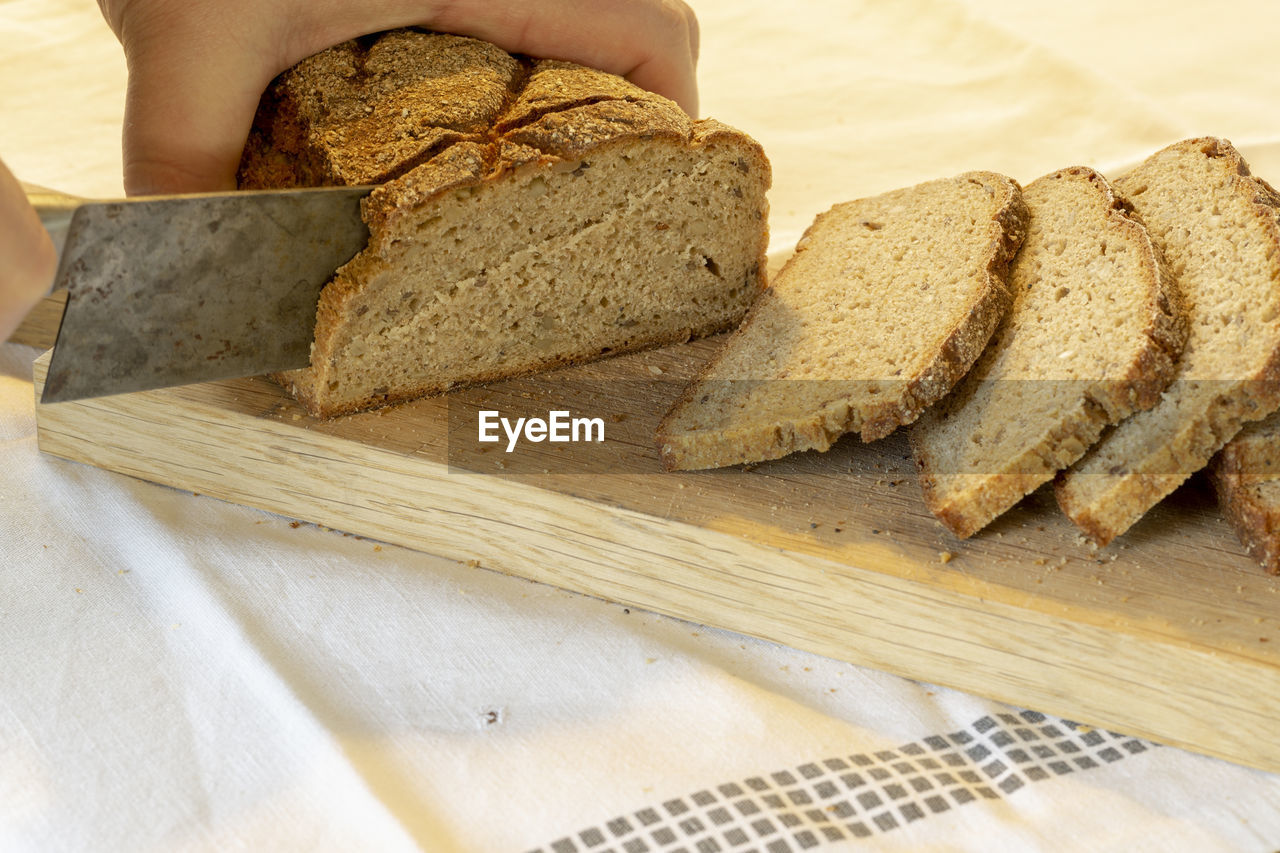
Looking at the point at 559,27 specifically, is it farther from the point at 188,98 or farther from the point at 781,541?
the point at 781,541

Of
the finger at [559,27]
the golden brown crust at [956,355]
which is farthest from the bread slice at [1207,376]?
the finger at [559,27]

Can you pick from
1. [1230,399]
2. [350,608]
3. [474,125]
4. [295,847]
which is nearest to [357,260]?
[474,125]

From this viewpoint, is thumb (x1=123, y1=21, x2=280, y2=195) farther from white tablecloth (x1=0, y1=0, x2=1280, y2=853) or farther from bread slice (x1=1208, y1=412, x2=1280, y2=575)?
bread slice (x1=1208, y1=412, x2=1280, y2=575)

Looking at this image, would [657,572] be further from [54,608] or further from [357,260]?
[54,608]

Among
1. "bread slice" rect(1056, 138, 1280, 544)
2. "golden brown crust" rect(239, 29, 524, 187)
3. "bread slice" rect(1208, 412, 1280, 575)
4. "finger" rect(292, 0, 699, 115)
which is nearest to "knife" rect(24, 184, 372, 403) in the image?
"golden brown crust" rect(239, 29, 524, 187)

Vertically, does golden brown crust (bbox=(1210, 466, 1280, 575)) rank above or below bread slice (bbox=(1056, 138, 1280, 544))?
below
